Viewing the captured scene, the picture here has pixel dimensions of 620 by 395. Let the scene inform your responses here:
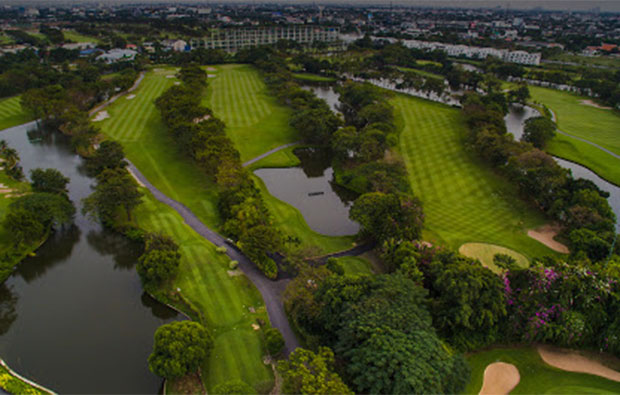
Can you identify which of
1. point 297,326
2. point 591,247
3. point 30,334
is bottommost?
point 30,334

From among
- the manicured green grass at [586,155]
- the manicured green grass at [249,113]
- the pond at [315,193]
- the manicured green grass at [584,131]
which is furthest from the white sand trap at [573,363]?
the manicured green grass at [249,113]

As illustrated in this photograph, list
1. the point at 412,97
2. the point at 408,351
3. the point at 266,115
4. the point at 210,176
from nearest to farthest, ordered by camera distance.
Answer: the point at 408,351 → the point at 210,176 → the point at 266,115 → the point at 412,97

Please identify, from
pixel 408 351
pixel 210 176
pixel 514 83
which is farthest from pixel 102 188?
pixel 514 83

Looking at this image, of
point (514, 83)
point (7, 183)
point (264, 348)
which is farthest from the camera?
point (514, 83)

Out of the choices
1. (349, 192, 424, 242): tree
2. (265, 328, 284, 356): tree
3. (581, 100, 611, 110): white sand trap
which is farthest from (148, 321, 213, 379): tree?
(581, 100, 611, 110): white sand trap

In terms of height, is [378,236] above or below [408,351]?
below

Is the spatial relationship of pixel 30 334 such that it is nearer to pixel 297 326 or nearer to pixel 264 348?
pixel 264 348
